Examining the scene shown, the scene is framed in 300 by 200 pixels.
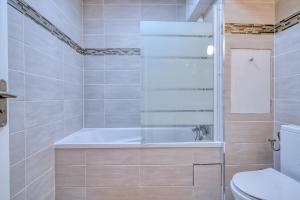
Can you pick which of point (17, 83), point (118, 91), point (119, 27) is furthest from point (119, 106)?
point (17, 83)

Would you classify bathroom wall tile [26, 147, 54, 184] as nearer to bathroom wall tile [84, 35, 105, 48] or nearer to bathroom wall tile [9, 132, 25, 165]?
bathroom wall tile [9, 132, 25, 165]

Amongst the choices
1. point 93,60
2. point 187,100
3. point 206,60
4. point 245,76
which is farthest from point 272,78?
point 93,60

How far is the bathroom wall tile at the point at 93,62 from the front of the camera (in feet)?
9.61

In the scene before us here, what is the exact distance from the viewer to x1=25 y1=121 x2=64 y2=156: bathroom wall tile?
149cm

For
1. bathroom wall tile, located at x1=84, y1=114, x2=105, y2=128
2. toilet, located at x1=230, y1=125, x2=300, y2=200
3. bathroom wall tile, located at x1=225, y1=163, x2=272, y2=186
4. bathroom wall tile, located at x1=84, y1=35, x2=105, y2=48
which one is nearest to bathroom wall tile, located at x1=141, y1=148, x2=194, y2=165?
bathroom wall tile, located at x1=225, y1=163, x2=272, y2=186

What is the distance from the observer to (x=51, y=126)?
1877mm

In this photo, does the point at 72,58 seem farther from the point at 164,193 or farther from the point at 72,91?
the point at 164,193

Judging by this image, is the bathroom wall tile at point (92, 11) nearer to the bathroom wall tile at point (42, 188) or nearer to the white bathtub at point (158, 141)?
the white bathtub at point (158, 141)

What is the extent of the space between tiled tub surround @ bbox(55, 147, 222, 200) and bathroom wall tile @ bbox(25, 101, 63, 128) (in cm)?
31

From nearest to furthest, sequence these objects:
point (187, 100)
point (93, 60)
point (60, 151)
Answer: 1. point (60, 151)
2. point (187, 100)
3. point (93, 60)

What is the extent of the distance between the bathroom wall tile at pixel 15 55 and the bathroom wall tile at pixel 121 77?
155cm

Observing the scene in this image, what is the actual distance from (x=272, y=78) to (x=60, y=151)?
190cm

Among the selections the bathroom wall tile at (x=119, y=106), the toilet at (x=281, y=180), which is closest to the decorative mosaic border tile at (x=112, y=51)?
the bathroom wall tile at (x=119, y=106)

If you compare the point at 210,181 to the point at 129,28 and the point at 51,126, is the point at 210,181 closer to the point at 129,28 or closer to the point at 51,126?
the point at 51,126
